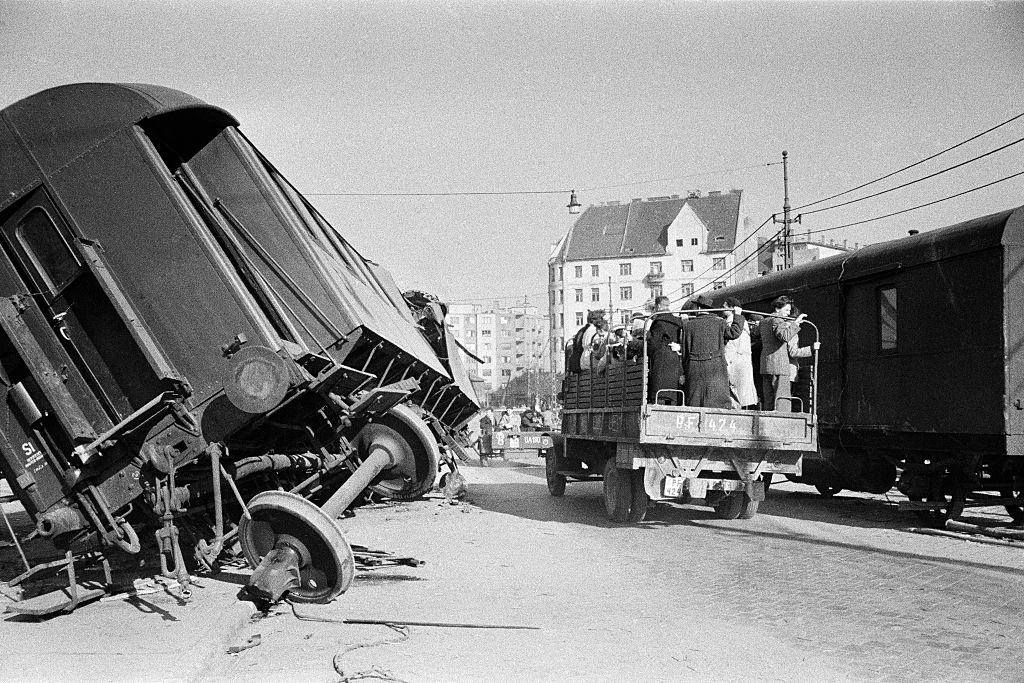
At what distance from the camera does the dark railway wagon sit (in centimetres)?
1030

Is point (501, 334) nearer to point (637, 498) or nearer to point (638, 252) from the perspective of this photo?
point (638, 252)

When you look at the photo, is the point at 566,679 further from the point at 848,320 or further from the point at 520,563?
the point at 848,320

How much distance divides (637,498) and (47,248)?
286 inches

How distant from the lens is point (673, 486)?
10453mm

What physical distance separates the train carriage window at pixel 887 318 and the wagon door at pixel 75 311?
9611 mm

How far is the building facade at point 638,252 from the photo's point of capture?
75.0m

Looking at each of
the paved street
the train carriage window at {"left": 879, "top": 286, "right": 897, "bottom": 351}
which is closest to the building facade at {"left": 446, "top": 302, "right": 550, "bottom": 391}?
the train carriage window at {"left": 879, "top": 286, "right": 897, "bottom": 351}

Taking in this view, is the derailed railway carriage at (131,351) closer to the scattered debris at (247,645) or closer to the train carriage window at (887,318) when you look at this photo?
the scattered debris at (247,645)

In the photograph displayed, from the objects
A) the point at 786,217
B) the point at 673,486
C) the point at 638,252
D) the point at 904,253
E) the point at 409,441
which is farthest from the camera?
the point at 638,252

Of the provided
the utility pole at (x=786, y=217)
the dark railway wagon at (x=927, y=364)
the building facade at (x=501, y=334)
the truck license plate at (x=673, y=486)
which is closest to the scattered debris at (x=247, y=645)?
the truck license plate at (x=673, y=486)

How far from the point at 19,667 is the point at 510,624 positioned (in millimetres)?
2809

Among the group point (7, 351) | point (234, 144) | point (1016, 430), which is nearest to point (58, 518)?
point (7, 351)

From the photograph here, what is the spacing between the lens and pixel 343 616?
20.1ft

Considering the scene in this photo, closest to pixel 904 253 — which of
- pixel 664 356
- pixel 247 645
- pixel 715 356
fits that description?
pixel 715 356
